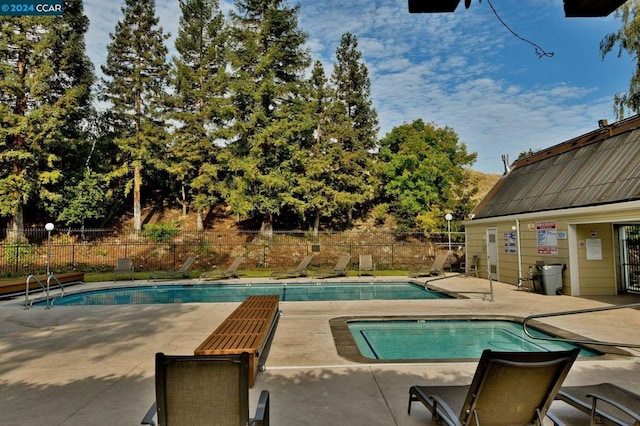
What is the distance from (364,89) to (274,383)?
25.9m

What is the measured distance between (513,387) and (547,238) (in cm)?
974

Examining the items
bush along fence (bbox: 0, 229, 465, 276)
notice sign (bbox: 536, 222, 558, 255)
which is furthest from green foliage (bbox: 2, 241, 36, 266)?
notice sign (bbox: 536, 222, 558, 255)

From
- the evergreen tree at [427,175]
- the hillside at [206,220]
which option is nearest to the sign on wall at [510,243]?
the evergreen tree at [427,175]

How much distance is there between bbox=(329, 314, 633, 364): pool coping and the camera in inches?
180

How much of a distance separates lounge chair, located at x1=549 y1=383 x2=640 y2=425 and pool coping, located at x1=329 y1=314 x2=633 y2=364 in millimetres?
1651

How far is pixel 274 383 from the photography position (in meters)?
3.80

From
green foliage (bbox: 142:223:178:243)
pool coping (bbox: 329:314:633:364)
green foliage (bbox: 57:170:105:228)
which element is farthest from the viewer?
green foliage (bbox: 57:170:105:228)

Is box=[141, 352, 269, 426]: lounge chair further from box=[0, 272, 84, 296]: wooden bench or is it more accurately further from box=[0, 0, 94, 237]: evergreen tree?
box=[0, 0, 94, 237]: evergreen tree

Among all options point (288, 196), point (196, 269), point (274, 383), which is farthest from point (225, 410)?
point (288, 196)

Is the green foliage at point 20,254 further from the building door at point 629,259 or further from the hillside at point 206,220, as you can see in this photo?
the building door at point 629,259

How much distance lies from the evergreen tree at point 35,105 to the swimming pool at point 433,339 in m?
19.2

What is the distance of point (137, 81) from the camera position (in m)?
23.9

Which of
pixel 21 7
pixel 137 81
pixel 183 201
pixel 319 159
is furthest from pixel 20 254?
pixel 319 159

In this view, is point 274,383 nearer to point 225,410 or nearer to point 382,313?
point 225,410
